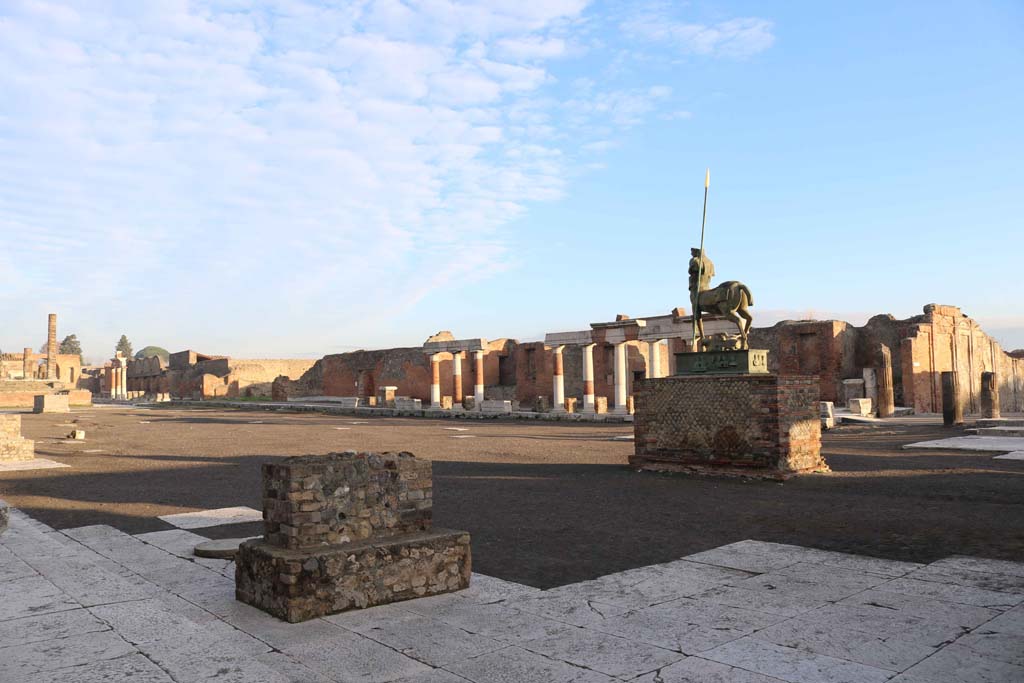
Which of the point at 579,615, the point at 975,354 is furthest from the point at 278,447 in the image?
the point at 975,354

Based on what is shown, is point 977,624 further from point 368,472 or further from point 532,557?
point 368,472

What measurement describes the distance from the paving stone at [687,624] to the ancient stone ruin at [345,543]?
1.23 metres

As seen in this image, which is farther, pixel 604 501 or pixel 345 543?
pixel 604 501

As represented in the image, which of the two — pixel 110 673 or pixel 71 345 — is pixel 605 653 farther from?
pixel 71 345

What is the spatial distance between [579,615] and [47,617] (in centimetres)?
305

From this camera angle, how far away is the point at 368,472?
4668 millimetres

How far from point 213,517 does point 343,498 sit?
3806 mm

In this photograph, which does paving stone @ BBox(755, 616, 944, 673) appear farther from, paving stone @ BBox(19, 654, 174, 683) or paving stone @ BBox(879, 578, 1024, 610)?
paving stone @ BBox(19, 654, 174, 683)

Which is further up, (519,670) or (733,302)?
(733,302)

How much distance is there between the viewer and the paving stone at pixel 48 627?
371cm

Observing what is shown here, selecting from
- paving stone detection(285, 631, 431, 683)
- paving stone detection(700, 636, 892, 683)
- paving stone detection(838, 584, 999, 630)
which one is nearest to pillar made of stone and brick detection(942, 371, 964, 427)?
paving stone detection(838, 584, 999, 630)

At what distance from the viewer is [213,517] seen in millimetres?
7543

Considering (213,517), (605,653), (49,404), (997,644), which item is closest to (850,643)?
(997,644)

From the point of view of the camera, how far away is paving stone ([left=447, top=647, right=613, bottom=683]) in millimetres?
3107
